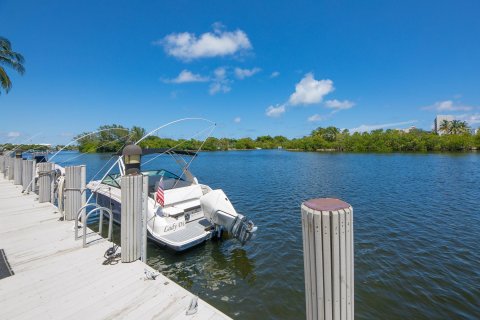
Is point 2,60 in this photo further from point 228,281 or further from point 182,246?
point 228,281

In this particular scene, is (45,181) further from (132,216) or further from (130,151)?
(132,216)

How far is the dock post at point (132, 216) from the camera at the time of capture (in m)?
4.80

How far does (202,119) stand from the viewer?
9125 mm

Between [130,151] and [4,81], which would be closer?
[130,151]

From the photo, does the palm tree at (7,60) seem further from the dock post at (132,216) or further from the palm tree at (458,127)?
the palm tree at (458,127)

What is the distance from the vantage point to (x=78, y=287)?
4.19 metres

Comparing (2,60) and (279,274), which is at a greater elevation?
(2,60)

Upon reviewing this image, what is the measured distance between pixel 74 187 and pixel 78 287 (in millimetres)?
4111

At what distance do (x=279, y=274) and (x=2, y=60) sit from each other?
30.8 m

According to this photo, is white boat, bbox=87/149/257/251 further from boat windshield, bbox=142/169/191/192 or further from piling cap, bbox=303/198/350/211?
piling cap, bbox=303/198/350/211

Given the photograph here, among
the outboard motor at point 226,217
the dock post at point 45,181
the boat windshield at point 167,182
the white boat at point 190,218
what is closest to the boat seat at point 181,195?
the white boat at point 190,218

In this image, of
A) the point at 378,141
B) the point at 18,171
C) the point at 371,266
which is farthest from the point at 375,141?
the point at 18,171

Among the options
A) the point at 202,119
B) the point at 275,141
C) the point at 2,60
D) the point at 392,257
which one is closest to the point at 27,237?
the point at 202,119

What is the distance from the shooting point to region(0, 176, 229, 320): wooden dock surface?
356 centimetres
